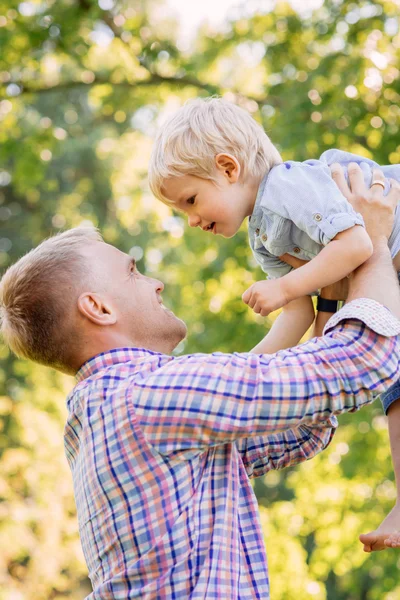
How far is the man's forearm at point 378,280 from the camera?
1.78 meters

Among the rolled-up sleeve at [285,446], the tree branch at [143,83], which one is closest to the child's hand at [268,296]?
the rolled-up sleeve at [285,446]

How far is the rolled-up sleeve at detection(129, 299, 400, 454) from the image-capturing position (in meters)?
1.69

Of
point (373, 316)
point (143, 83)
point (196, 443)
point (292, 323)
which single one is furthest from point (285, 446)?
point (143, 83)

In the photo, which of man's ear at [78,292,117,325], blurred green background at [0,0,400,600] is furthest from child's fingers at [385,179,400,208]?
blurred green background at [0,0,400,600]

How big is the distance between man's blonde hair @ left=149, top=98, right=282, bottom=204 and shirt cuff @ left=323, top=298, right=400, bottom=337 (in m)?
0.64

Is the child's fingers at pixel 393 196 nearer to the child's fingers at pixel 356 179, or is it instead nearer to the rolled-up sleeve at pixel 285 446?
the child's fingers at pixel 356 179

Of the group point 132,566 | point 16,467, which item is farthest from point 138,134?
point 132,566

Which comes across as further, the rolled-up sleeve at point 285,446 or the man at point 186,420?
the rolled-up sleeve at point 285,446

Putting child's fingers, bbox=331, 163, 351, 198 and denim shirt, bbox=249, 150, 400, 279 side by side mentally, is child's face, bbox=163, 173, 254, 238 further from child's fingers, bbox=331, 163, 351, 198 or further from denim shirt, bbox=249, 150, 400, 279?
child's fingers, bbox=331, 163, 351, 198

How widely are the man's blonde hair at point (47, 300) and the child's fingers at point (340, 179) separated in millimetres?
701

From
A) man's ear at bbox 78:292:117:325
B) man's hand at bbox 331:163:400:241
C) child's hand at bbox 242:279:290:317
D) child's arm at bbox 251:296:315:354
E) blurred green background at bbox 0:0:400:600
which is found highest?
man's hand at bbox 331:163:400:241

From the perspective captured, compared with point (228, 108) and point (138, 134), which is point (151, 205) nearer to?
point (138, 134)

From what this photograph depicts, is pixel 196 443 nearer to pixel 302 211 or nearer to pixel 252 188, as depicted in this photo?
pixel 302 211

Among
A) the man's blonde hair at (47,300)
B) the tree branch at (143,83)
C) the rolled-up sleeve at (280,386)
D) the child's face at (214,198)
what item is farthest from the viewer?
the tree branch at (143,83)
